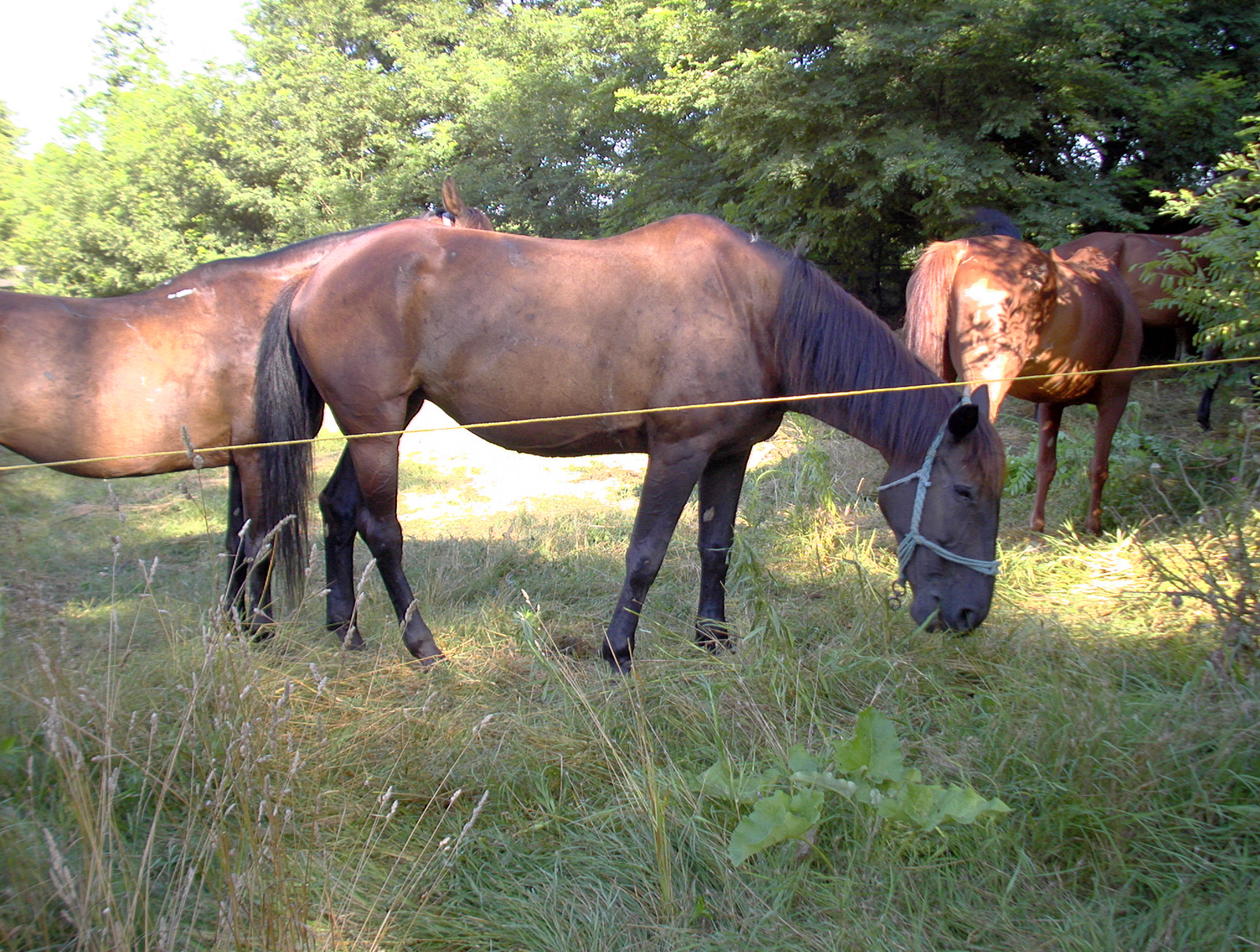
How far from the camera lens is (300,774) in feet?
7.20

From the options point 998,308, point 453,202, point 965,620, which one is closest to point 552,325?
point 965,620

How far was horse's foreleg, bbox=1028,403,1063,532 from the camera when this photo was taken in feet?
16.2

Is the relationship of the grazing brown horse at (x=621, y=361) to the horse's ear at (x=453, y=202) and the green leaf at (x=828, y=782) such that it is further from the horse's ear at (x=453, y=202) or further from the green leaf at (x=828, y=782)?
the horse's ear at (x=453, y=202)

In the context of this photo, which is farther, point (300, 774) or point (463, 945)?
point (300, 774)

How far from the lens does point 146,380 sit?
11.7 feet

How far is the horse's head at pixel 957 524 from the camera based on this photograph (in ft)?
9.78

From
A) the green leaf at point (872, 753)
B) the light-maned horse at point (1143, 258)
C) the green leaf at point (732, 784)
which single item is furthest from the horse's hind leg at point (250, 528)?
the light-maned horse at point (1143, 258)

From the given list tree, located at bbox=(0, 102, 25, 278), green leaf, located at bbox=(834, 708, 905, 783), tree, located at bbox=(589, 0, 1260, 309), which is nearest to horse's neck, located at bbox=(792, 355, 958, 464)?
green leaf, located at bbox=(834, 708, 905, 783)

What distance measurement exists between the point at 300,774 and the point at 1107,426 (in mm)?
4918

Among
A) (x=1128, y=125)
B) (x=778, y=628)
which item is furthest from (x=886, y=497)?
(x=1128, y=125)

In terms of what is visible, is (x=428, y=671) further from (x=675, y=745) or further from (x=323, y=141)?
(x=323, y=141)

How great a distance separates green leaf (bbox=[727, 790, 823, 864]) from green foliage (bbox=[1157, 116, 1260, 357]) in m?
3.45

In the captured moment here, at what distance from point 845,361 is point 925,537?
80 centimetres

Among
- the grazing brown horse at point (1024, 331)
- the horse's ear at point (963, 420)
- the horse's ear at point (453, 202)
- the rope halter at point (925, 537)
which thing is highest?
the horse's ear at point (453, 202)
